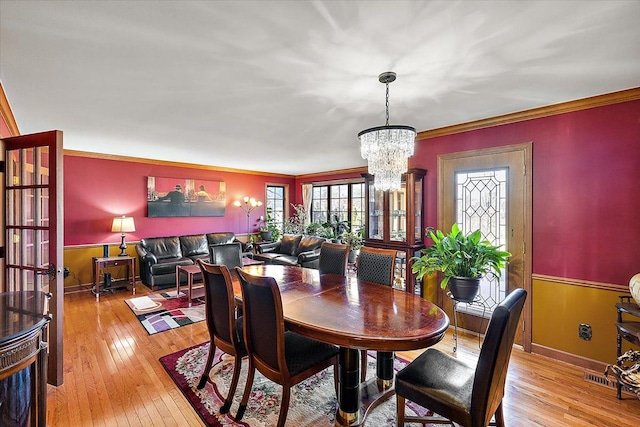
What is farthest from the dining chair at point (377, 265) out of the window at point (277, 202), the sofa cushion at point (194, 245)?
the window at point (277, 202)

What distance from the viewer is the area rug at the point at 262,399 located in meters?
2.02

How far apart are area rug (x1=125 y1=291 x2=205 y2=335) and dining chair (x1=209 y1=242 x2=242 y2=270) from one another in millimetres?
869

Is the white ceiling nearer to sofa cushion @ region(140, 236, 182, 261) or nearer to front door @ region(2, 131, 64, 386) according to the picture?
front door @ region(2, 131, 64, 386)

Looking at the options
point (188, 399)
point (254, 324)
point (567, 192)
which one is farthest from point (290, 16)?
point (567, 192)

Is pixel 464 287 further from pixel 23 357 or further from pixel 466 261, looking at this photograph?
pixel 23 357

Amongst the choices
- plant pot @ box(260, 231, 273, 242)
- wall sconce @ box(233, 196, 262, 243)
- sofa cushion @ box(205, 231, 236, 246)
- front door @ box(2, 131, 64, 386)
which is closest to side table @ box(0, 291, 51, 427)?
front door @ box(2, 131, 64, 386)

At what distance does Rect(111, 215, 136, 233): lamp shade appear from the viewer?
5.14 metres

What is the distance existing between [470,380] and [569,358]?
192 centimetres

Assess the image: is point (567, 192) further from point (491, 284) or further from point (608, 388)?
point (608, 388)

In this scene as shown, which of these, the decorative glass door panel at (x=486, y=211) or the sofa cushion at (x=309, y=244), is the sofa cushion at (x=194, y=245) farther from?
the decorative glass door panel at (x=486, y=211)

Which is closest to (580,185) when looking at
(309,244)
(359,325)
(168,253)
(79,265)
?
(359,325)

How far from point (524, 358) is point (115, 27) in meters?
4.24

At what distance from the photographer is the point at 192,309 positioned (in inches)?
165

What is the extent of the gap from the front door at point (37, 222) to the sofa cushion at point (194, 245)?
3557 millimetres
